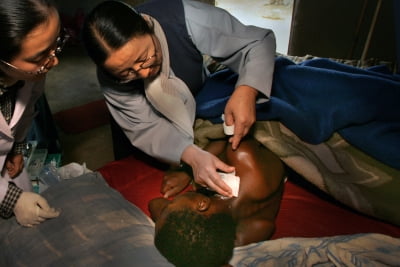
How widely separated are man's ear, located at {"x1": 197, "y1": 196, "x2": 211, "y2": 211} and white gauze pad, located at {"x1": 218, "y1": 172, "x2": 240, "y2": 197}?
0.11m

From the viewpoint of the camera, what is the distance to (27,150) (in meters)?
1.83

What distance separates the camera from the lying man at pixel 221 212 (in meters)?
0.96

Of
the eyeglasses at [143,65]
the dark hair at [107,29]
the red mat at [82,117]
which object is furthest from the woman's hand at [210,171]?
the red mat at [82,117]

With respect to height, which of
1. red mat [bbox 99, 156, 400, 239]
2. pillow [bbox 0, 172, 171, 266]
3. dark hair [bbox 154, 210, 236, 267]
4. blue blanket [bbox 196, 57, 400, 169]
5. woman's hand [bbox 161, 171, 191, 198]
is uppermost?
blue blanket [bbox 196, 57, 400, 169]

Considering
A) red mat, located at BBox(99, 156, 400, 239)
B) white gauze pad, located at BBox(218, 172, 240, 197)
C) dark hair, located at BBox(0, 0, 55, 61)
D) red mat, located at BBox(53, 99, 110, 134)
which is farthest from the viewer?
red mat, located at BBox(53, 99, 110, 134)

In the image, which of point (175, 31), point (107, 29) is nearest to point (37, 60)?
point (107, 29)

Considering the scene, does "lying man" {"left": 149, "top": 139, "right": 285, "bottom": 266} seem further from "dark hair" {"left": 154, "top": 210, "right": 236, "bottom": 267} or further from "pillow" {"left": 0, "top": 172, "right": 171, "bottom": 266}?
"pillow" {"left": 0, "top": 172, "right": 171, "bottom": 266}

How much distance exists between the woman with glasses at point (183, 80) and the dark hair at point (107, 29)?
Result: 0.11 meters

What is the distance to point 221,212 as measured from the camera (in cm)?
110

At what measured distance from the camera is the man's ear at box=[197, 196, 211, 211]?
1.04m

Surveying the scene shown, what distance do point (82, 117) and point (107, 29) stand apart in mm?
1836

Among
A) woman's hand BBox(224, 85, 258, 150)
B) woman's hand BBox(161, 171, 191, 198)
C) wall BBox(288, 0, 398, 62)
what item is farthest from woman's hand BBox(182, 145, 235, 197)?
wall BBox(288, 0, 398, 62)

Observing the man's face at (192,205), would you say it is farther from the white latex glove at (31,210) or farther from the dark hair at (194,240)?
the white latex glove at (31,210)

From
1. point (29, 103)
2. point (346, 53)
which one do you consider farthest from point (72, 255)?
point (346, 53)
